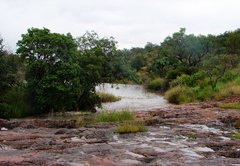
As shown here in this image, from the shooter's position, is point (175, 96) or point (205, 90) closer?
point (205, 90)

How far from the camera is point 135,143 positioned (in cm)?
466

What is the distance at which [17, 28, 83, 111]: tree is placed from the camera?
35.2 ft


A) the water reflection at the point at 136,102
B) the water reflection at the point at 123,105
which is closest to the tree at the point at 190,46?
the water reflection at the point at 136,102

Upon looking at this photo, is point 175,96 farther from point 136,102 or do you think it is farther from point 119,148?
point 119,148

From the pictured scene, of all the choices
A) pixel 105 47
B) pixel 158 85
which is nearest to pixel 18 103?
pixel 105 47

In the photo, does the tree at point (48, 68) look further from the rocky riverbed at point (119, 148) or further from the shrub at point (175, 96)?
the shrub at point (175, 96)

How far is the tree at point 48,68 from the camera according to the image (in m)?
10.7

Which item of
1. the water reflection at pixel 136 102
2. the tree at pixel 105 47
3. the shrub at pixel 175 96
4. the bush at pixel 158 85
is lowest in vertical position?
the water reflection at pixel 136 102

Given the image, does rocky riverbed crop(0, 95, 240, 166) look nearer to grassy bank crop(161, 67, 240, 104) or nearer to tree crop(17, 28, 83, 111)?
tree crop(17, 28, 83, 111)

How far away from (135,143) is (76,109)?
977 cm

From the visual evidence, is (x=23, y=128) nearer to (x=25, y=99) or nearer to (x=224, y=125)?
(x=25, y=99)

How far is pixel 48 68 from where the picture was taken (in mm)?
11336

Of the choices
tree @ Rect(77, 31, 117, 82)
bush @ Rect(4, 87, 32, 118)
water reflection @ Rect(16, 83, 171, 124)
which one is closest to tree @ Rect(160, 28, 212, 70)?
water reflection @ Rect(16, 83, 171, 124)

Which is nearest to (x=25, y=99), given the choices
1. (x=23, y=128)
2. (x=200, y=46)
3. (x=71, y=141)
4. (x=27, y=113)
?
(x=27, y=113)
